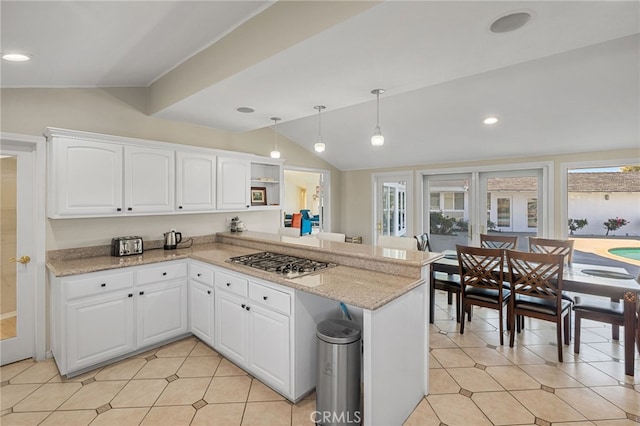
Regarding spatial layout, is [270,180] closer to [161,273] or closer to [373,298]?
[161,273]

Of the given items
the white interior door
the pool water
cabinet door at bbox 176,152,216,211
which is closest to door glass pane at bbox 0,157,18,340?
the white interior door

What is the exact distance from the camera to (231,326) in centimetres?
265

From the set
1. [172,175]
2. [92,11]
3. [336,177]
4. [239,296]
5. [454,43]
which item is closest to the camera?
[92,11]

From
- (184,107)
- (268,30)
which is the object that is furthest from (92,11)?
(184,107)

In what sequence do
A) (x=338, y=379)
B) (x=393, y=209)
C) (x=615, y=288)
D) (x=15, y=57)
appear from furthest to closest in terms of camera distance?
1. (x=393, y=209)
2. (x=615, y=288)
3. (x=15, y=57)
4. (x=338, y=379)

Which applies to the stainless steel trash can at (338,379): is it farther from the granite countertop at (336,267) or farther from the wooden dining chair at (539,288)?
the wooden dining chair at (539,288)

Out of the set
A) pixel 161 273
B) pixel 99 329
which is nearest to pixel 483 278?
pixel 161 273

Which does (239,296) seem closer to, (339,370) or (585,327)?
(339,370)

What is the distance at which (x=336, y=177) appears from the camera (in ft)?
21.4

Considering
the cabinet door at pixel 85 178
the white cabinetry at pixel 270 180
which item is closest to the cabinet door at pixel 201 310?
the cabinet door at pixel 85 178

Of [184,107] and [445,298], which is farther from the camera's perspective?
[445,298]

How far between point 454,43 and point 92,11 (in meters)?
2.09

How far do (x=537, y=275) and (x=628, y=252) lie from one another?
233 centimetres

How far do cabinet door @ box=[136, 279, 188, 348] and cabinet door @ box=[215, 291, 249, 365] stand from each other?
599 mm
